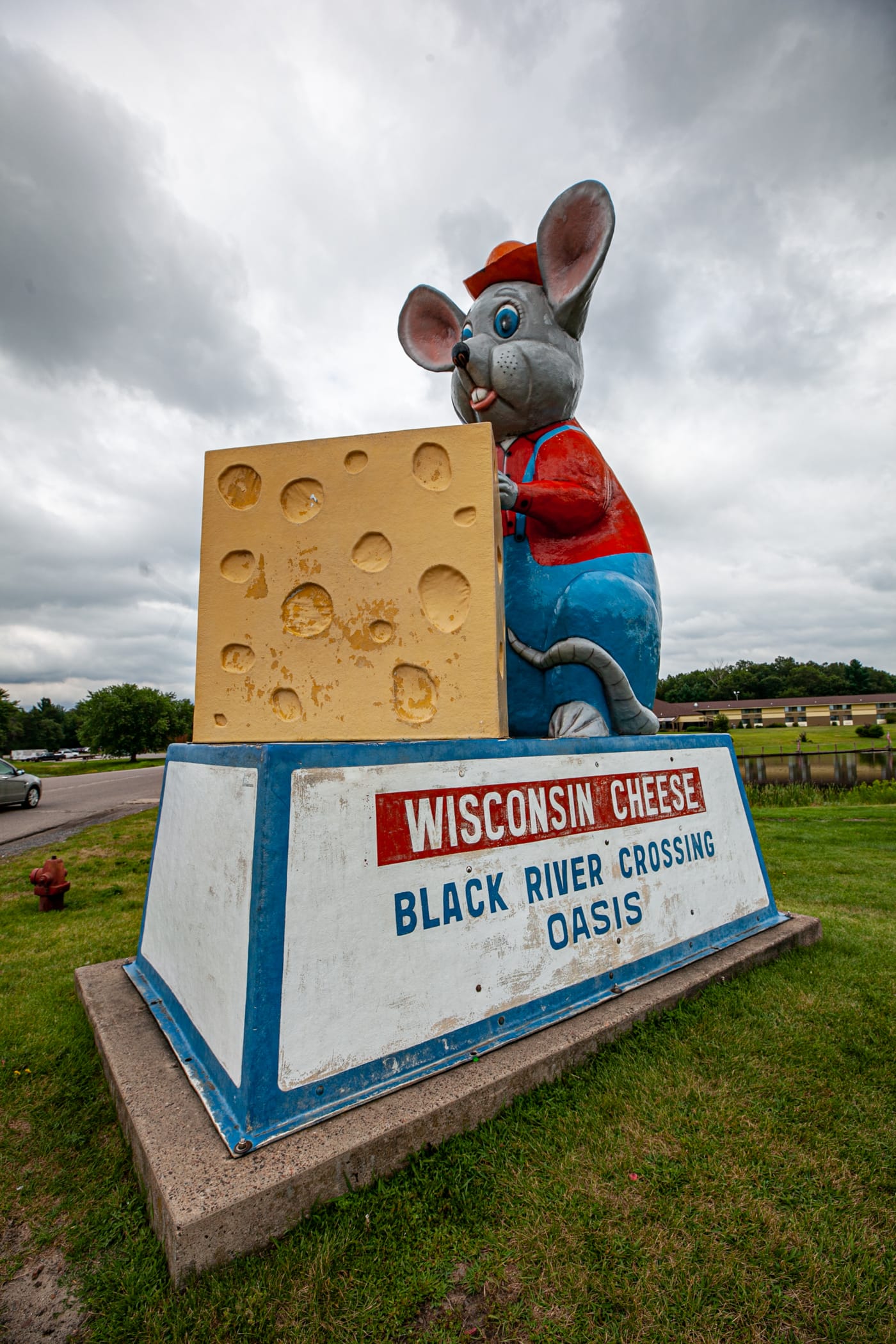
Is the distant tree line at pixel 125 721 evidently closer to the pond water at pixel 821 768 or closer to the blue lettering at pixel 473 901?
the pond water at pixel 821 768

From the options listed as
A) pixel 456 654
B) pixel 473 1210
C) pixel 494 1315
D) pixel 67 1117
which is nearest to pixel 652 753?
pixel 456 654

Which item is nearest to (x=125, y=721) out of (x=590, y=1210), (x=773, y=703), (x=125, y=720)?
(x=125, y=720)

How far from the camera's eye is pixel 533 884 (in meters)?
2.29

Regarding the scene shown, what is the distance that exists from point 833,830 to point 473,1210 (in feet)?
25.9

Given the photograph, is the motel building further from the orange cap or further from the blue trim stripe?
the blue trim stripe

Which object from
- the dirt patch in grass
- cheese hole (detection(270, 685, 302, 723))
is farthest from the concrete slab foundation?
cheese hole (detection(270, 685, 302, 723))

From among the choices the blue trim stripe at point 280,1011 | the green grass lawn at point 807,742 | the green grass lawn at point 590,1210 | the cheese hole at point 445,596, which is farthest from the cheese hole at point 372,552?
the green grass lawn at point 807,742

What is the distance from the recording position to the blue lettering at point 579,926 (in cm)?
240

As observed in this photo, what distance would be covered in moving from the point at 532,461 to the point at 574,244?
3.72ft

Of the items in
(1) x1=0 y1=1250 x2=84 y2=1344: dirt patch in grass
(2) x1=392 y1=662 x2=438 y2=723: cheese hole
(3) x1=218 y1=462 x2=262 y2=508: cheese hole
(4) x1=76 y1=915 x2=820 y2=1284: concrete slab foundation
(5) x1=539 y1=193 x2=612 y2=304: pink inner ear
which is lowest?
(1) x1=0 y1=1250 x2=84 y2=1344: dirt patch in grass

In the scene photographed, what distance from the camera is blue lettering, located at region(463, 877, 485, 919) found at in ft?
6.84

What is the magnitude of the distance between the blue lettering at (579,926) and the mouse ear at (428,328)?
125 inches

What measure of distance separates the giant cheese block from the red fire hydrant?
2880 mm

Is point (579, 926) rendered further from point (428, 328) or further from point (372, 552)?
point (428, 328)
